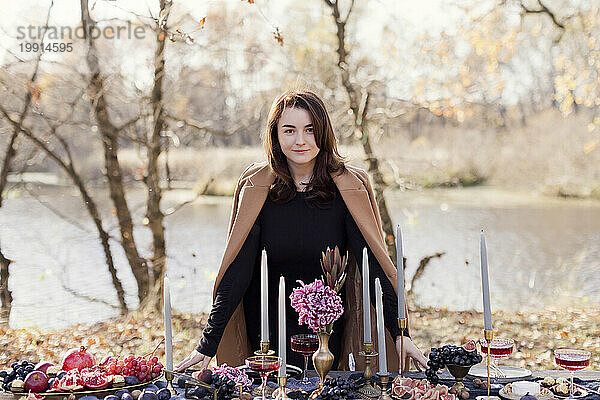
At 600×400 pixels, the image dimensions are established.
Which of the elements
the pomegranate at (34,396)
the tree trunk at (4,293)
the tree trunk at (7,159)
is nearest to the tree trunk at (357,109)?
→ the tree trunk at (7,159)

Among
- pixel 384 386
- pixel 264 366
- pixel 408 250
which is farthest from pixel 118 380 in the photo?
pixel 408 250

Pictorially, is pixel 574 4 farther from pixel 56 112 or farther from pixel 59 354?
pixel 59 354

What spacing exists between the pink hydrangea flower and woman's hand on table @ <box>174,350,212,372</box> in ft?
1.82

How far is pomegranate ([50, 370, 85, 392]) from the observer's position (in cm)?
228

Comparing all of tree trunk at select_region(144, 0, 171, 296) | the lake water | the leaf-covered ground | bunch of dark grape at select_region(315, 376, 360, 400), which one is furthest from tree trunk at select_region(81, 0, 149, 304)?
bunch of dark grape at select_region(315, 376, 360, 400)

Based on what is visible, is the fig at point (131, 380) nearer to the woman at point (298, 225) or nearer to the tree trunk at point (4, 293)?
the woman at point (298, 225)

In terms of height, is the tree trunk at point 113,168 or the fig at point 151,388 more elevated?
the tree trunk at point 113,168

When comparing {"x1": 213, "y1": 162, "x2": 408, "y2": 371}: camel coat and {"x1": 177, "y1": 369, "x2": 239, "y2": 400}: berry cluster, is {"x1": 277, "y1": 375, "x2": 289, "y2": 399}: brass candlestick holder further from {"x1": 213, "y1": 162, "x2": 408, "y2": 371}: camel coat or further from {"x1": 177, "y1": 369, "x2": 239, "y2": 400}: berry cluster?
{"x1": 213, "y1": 162, "x2": 408, "y2": 371}: camel coat

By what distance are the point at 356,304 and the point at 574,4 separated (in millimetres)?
6550

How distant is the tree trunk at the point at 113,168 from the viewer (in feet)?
20.0

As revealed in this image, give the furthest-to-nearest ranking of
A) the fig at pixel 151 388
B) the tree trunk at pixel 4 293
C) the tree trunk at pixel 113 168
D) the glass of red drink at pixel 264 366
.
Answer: the tree trunk at pixel 113 168, the tree trunk at pixel 4 293, the fig at pixel 151 388, the glass of red drink at pixel 264 366

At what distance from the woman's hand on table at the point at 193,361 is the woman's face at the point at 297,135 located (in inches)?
30.8

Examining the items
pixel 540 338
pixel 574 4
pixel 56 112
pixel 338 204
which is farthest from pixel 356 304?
pixel 574 4

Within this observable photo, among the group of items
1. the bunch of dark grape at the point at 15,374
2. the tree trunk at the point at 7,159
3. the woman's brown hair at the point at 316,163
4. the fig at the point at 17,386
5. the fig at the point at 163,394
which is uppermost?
the tree trunk at the point at 7,159
